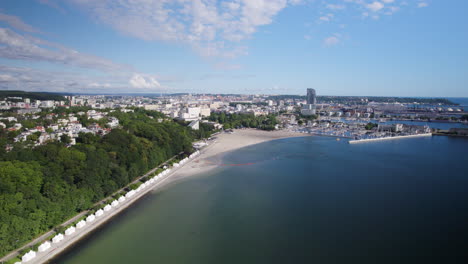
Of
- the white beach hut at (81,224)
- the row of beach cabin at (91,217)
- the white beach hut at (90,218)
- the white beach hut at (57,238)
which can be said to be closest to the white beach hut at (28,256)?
the row of beach cabin at (91,217)

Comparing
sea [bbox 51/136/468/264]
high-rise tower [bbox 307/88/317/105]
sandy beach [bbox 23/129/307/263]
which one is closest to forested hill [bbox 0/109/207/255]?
sandy beach [bbox 23/129/307/263]

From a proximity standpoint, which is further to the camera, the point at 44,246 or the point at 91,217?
the point at 91,217

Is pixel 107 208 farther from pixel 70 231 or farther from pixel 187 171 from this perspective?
pixel 187 171

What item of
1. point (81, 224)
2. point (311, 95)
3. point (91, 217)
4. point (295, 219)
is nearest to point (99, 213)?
point (91, 217)

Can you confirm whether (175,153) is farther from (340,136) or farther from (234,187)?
(340,136)

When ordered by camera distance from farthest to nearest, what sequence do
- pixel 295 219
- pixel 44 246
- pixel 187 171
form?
pixel 187 171, pixel 295 219, pixel 44 246

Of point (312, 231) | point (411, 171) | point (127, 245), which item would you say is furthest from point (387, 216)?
point (127, 245)

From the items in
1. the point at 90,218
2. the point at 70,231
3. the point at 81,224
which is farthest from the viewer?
the point at 90,218
